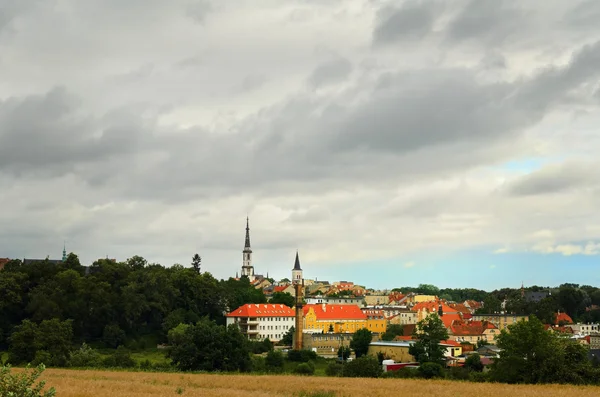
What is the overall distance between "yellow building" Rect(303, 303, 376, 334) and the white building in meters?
3.82

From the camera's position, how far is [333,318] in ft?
454

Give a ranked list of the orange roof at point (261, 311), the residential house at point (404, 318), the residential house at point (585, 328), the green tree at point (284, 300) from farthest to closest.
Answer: the residential house at point (404, 318), the green tree at point (284, 300), the residential house at point (585, 328), the orange roof at point (261, 311)

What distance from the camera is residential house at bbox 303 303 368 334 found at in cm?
13450

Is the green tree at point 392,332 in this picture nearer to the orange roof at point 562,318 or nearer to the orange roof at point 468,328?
the orange roof at point 468,328

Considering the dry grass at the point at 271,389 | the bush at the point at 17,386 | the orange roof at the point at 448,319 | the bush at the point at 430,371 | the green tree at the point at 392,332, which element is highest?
the orange roof at the point at 448,319

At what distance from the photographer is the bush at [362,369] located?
58.8 meters

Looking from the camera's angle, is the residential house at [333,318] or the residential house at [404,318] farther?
the residential house at [404,318]

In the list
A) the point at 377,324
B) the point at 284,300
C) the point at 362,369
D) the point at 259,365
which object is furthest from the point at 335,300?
the point at 362,369

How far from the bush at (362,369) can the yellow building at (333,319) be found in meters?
70.5

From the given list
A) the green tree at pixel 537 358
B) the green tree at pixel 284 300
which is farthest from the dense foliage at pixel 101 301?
the green tree at pixel 537 358

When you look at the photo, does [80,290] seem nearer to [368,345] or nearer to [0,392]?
[368,345]

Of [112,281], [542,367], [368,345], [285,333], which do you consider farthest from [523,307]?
[542,367]

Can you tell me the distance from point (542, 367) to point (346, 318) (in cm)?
9499

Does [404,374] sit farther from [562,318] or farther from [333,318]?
[562,318]
